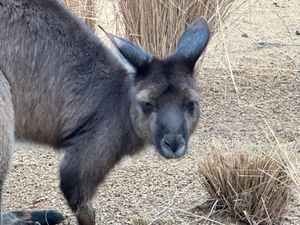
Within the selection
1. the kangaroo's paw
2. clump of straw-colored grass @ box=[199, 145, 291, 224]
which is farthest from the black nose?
the kangaroo's paw

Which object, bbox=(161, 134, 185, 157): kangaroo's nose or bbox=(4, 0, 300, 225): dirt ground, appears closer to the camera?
bbox=(161, 134, 185, 157): kangaroo's nose

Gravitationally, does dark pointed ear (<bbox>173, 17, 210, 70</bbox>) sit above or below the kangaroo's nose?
above

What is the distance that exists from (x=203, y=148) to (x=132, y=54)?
174 centimetres

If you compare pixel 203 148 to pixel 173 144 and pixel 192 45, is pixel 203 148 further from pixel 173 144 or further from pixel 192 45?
pixel 173 144

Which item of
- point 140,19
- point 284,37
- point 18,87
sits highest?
point 18,87

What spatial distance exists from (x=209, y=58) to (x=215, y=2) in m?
1.26

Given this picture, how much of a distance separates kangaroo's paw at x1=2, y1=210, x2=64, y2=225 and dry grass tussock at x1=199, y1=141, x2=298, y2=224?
106 cm

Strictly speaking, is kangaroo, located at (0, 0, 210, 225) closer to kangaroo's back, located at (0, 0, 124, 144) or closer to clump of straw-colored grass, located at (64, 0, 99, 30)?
kangaroo's back, located at (0, 0, 124, 144)

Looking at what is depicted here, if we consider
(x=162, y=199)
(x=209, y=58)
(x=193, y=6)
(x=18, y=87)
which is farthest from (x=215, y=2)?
(x=18, y=87)

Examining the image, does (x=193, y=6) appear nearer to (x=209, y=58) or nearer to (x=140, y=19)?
(x=140, y=19)

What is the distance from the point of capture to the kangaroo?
579 cm

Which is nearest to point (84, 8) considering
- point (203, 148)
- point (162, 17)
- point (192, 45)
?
point (162, 17)

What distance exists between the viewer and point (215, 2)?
8.13m

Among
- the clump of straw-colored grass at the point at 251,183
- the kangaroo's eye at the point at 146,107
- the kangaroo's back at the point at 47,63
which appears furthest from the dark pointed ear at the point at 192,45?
the clump of straw-colored grass at the point at 251,183
